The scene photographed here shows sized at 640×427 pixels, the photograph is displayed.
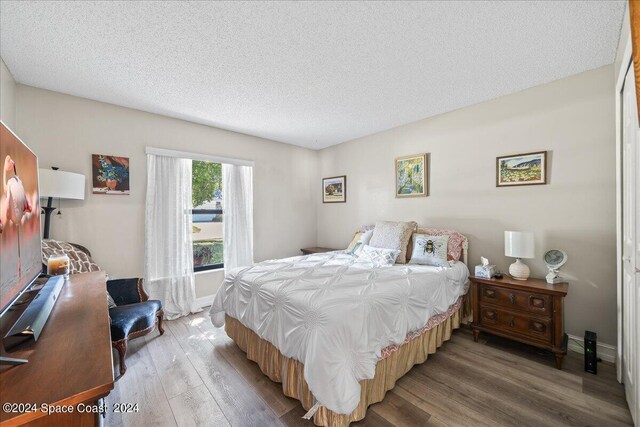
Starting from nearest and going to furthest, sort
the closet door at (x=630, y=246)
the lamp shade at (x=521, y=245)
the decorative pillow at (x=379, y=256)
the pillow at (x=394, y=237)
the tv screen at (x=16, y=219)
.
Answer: the tv screen at (x=16, y=219) < the closet door at (x=630, y=246) < the lamp shade at (x=521, y=245) < the decorative pillow at (x=379, y=256) < the pillow at (x=394, y=237)

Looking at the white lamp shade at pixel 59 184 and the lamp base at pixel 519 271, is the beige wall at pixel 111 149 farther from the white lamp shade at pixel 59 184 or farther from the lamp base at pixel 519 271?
the lamp base at pixel 519 271

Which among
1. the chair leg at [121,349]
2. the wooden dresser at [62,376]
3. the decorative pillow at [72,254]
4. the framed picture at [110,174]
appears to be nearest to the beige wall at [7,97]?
the framed picture at [110,174]

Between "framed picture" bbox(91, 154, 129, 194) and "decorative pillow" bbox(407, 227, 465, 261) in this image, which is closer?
"framed picture" bbox(91, 154, 129, 194)

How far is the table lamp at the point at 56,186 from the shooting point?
214 cm

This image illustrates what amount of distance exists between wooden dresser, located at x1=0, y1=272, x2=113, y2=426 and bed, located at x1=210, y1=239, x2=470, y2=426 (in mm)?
1023

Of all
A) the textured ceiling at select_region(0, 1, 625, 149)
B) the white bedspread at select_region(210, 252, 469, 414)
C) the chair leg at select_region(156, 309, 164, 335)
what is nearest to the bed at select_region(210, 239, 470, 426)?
the white bedspread at select_region(210, 252, 469, 414)

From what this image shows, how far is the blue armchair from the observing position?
2.12m

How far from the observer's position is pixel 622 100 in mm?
1942

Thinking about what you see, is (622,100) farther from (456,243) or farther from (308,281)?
(308,281)

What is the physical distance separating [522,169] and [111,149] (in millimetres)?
4532

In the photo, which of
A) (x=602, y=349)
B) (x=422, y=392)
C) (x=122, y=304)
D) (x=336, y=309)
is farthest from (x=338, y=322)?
(x=602, y=349)

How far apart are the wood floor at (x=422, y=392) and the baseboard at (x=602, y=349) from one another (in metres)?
0.11

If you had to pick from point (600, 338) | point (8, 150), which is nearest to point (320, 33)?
point (8, 150)

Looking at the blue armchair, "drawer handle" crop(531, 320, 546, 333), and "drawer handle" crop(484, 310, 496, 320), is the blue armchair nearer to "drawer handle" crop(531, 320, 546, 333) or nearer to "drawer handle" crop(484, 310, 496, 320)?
"drawer handle" crop(484, 310, 496, 320)
